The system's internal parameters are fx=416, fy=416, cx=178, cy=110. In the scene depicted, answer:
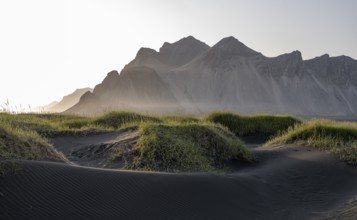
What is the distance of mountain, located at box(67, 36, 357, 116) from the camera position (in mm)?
119500

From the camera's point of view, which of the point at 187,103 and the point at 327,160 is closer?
the point at 327,160

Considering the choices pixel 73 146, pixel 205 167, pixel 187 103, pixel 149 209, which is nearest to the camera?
pixel 149 209

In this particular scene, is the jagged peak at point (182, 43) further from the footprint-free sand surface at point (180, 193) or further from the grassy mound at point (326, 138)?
the footprint-free sand surface at point (180, 193)

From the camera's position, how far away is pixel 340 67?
143750mm

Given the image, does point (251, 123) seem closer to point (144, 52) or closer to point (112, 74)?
point (112, 74)

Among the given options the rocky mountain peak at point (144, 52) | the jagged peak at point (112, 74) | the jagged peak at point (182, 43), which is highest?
the jagged peak at point (182, 43)

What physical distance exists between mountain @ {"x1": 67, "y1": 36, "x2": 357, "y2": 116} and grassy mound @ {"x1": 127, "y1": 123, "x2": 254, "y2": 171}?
98.0 meters

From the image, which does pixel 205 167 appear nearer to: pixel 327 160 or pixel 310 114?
pixel 327 160

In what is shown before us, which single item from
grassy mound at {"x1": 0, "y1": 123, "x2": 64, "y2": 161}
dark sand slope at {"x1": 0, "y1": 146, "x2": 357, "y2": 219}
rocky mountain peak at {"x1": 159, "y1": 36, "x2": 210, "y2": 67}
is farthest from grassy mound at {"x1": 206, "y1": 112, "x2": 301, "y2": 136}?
rocky mountain peak at {"x1": 159, "y1": 36, "x2": 210, "y2": 67}

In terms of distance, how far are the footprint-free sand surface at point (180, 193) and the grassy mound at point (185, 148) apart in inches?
34.9

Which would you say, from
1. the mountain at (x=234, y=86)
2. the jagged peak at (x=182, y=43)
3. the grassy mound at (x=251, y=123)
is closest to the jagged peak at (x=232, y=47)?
the mountain at (x=234, y=86)

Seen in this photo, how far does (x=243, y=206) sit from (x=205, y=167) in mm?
2781

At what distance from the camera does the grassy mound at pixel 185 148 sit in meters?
11.6

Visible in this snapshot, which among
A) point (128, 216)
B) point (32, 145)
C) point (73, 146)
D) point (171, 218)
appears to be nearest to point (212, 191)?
point (171, 218)
